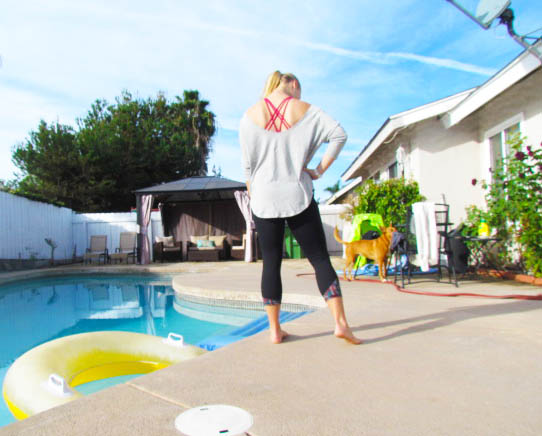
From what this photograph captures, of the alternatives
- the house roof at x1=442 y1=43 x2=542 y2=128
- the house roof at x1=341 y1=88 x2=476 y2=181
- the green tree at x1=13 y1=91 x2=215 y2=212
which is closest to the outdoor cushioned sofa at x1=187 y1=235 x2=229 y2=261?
the green tree at x1=13 y1=91 x2=215 y2=212

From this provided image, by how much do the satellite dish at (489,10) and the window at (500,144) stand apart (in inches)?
61.9

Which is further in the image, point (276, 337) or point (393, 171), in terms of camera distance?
point (393, 171)

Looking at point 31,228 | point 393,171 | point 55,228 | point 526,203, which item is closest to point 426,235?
point 526,203

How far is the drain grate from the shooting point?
1100mm

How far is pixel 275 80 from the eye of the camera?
2154 mm

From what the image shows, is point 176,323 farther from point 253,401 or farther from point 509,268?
point 509,268

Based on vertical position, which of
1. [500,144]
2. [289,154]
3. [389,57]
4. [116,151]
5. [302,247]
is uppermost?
[389,57]

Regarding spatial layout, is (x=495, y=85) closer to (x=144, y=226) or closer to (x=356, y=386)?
(x=356, y=386)

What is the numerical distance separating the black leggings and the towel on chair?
2.64 meters

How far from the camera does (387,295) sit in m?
3.76

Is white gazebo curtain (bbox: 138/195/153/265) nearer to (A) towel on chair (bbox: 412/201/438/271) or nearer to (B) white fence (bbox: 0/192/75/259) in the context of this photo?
(B) white fence (bbox: 0/192/75/259)

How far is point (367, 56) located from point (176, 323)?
9.88 meters

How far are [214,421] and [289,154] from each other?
4.33 ft

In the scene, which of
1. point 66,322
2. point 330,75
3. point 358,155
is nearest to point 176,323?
point 66,322
